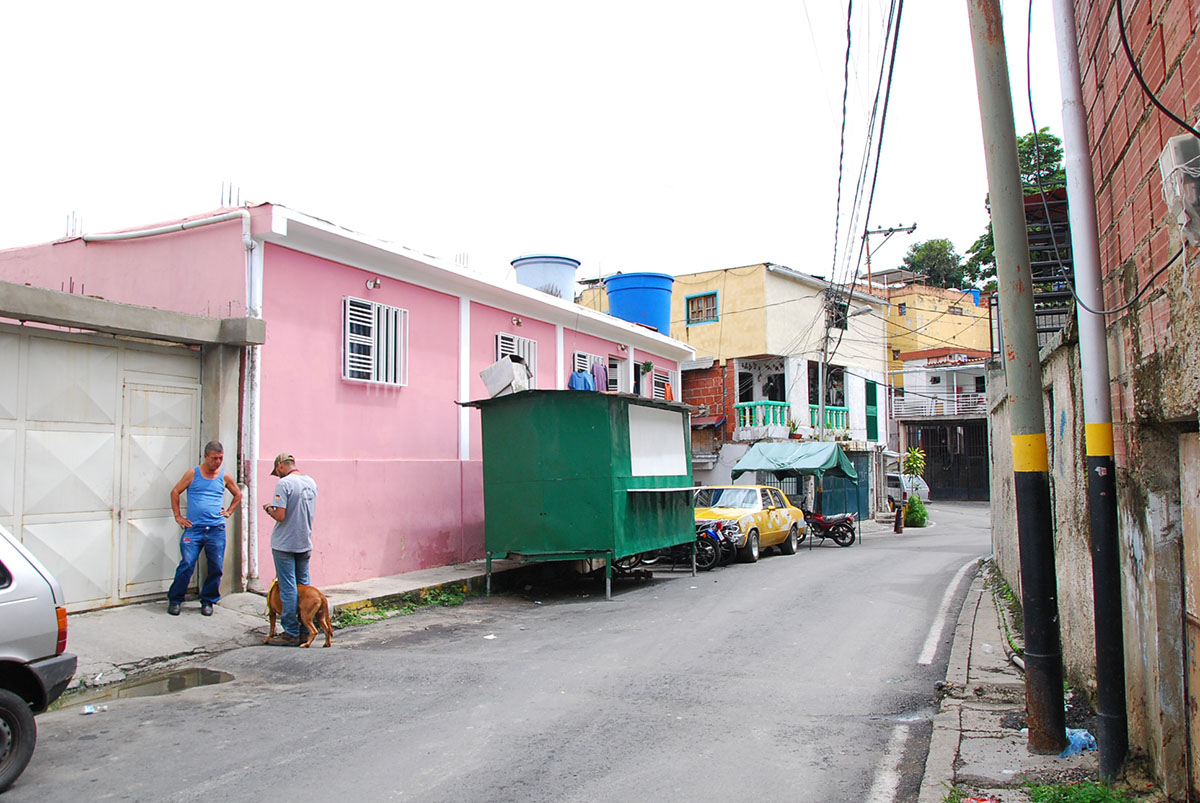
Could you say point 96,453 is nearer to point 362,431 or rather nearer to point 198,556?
point 198,556

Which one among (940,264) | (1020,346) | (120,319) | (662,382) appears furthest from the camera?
(940,264)

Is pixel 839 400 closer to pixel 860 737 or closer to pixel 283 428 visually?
pixel 283 428

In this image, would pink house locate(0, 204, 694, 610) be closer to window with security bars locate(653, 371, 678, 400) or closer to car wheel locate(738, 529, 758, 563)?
car wheel locate(738, 529, 758, 563)

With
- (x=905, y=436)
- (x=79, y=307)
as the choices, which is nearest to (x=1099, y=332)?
(x=79, y=307)

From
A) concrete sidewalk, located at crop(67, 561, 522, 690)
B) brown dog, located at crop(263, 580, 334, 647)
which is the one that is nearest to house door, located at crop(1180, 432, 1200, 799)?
brown dog, located at crop(263, 580, 334, 647)

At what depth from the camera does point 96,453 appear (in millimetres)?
8891

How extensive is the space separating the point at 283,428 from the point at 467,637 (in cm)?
400

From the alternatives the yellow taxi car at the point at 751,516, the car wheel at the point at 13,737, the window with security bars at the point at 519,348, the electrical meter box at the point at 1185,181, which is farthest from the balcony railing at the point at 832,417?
the car wheel at the point at 13,737

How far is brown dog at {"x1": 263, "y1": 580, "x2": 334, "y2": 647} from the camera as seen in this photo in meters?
8.52

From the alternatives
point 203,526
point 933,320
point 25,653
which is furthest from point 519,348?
point 933,320

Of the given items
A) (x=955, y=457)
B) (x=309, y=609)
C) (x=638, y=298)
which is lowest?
A: (x=309, y=609)

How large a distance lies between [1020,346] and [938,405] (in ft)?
152

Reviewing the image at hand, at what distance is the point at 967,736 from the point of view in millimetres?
5484

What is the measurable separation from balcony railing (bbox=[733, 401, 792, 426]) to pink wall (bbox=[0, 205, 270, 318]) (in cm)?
2013
